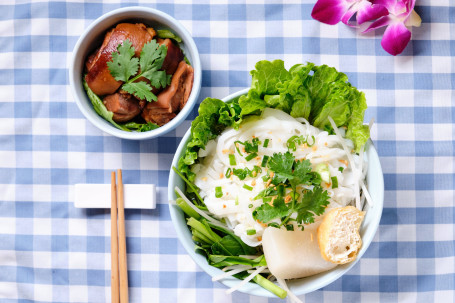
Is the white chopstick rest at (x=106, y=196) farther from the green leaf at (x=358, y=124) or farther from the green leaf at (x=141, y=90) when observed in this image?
the green leaf at (x=358, y=124)

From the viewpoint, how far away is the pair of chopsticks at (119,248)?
167cm

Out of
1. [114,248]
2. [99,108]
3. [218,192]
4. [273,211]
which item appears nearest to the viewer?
[273,211]

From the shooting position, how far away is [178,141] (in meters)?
1.70

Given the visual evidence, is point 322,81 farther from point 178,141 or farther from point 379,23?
point 178,141

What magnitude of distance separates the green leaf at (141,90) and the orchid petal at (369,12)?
0.75 metres

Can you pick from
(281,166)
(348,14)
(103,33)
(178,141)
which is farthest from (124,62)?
(348,14)

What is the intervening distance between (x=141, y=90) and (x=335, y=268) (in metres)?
0.78

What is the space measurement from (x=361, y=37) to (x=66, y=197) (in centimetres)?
118

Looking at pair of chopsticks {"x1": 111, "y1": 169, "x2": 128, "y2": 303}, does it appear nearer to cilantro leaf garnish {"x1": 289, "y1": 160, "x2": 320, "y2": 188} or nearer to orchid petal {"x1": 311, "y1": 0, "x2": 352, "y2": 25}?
cilantro leaf garnish {"x1": 289, "y1": 160, "x2": 320, "y2": 188}

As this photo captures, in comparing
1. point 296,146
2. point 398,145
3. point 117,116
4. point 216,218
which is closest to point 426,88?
point 398,145

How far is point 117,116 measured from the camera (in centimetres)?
156

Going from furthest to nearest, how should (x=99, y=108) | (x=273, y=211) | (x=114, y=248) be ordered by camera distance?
(x=114, y=248) → (x=99, y=108) → (x=273, y=211)

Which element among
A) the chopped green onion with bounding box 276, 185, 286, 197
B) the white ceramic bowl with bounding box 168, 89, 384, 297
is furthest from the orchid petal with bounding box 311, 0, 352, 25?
the chopped green onion with bounding box 276, 185, 286, 197

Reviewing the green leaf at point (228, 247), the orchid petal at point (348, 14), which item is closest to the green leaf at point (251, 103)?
the green leaf at point (228, 247)
